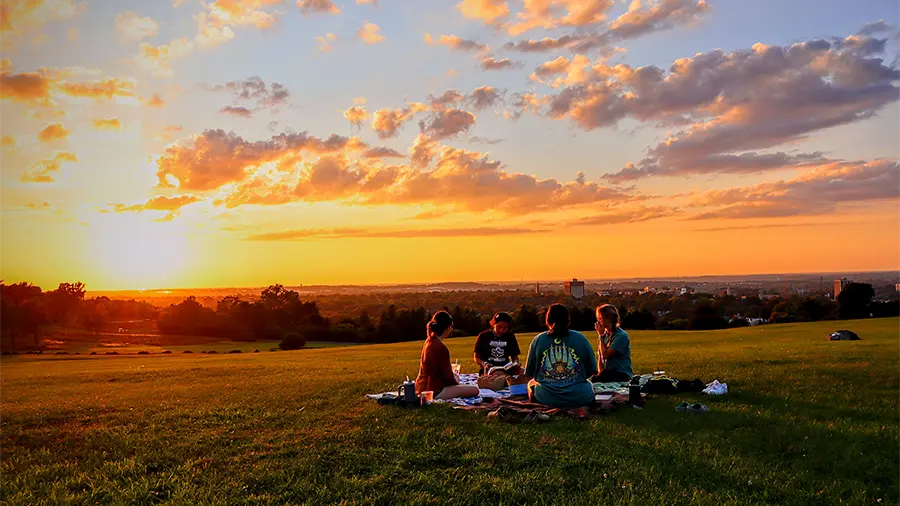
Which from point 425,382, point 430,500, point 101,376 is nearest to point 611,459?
point 430,500

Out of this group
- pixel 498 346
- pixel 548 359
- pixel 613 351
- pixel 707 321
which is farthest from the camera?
pixel 707 321

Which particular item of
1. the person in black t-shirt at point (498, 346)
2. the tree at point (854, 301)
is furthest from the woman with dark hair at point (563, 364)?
the tree at point (854, 301)

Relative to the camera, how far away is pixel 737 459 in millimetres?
8133

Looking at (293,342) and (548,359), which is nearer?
(548,359)

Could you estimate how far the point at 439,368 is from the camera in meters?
12.8

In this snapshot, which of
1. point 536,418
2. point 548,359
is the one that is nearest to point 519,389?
point 548,359

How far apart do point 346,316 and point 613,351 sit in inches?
3306

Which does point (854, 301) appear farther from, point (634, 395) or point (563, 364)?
point (563, 364)

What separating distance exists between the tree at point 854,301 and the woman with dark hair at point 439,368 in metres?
73.5

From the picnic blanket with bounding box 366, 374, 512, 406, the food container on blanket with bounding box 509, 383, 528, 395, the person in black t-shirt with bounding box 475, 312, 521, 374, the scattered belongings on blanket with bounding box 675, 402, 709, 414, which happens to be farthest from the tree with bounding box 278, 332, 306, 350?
the scattered belongings on blanket with bounding box 675, 402, 709, 414

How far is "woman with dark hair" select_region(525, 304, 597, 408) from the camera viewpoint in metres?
10.9

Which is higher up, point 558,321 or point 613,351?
point 558,321

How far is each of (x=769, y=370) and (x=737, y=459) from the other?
9.16 metres

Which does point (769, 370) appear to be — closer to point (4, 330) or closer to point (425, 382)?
point (425, 382)
